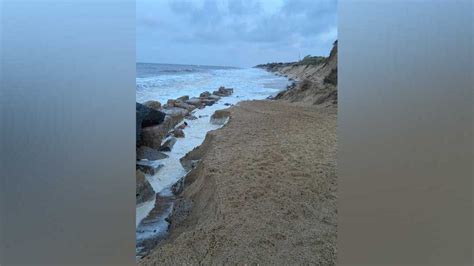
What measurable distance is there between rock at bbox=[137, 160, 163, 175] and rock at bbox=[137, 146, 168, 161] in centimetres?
13

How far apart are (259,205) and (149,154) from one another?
6.50ft

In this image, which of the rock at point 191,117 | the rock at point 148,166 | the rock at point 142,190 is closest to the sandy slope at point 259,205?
the rock at point 142,190

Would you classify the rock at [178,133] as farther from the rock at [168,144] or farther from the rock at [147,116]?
the rock at [147,116]

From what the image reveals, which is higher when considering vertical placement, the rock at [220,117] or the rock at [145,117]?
the rock at [145,117]

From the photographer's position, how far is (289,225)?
199 centimetres

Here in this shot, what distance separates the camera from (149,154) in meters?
3.94

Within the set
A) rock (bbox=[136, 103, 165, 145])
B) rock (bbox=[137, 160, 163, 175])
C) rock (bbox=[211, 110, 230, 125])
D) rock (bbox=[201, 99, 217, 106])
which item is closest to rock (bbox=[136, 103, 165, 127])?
rock (bbox=[136, 103, 165, 145])

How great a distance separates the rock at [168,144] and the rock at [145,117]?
0.97 feet

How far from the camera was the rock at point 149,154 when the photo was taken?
3.88 m

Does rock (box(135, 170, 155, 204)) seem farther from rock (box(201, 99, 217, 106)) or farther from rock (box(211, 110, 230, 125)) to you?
rock (box(201, 99, 217, 106))

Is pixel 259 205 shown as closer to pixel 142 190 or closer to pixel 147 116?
pixel 142 190

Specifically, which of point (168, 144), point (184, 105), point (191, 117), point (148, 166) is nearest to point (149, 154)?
point (148, 166)

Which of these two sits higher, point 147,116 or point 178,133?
point 147,116
